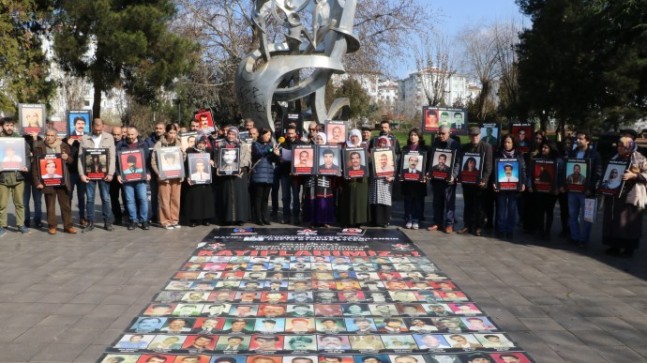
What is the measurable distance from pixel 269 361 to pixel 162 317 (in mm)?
1334

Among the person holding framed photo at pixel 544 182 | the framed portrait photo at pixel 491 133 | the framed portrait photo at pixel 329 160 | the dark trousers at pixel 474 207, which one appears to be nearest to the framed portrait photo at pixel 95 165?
the framed portrait photo at pixel 329 160

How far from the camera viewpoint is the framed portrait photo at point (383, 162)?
28.2 ft

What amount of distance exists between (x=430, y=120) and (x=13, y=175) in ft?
22.8

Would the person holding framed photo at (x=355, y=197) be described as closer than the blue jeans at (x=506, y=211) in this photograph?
No

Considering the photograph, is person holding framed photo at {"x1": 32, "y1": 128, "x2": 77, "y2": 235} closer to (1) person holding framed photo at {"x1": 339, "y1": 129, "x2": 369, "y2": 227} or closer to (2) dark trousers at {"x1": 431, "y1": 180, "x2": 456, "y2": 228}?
(1) person holding framed photo at {"x1": 339, "y1": 129, "x2": 369, "y2": 227}

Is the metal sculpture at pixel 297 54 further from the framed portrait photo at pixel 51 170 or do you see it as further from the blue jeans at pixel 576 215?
the blue jeans at pixel 576 215

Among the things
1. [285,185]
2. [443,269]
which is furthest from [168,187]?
[443,269]

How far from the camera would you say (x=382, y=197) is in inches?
344

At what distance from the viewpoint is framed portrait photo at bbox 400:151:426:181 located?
8688mm

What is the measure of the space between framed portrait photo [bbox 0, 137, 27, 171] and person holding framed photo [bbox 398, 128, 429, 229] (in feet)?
19.0

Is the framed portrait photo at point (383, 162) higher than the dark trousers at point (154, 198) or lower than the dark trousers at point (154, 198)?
higher

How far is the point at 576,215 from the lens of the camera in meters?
7.95

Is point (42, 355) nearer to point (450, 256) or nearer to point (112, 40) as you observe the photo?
point (450, 256)

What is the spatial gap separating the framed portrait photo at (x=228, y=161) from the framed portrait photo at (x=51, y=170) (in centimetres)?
232
